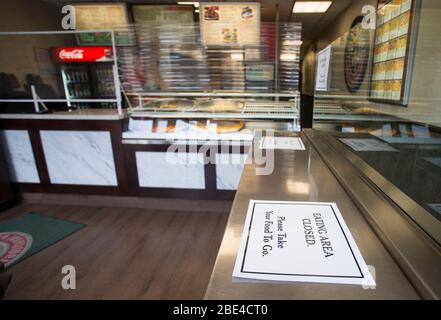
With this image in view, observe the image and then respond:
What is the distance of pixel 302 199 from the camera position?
0.61 metres

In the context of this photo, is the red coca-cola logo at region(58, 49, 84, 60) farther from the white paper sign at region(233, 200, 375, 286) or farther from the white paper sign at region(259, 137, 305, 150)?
the white paper sign at region(233, 200, 375, 286)

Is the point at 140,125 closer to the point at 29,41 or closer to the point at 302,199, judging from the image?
the point at 302,199

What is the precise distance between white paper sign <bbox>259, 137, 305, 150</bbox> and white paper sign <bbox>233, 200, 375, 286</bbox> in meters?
0.49

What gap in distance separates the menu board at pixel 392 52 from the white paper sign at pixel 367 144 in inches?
5.0

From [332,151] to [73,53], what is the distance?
13.6 feet

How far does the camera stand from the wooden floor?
1.69 metres

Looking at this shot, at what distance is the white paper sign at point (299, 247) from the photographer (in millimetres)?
366

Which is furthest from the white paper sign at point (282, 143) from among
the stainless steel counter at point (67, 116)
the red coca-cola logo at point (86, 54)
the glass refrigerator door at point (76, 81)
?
the glass refrigerator door at point (76, 81)

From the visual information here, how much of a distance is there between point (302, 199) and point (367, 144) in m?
0.38

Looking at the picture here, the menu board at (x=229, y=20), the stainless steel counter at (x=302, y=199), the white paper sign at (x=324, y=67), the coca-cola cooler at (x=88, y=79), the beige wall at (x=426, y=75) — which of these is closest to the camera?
the stainless steel counter at (x=302, y=199)

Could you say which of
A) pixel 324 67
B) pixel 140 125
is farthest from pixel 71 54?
pixel 324 67

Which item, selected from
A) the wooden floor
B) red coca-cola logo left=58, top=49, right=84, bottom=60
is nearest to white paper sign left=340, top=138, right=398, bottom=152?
the wooden floor

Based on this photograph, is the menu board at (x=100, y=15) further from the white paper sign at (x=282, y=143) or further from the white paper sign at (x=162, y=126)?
the white paper sign at (x=282, y=143)
